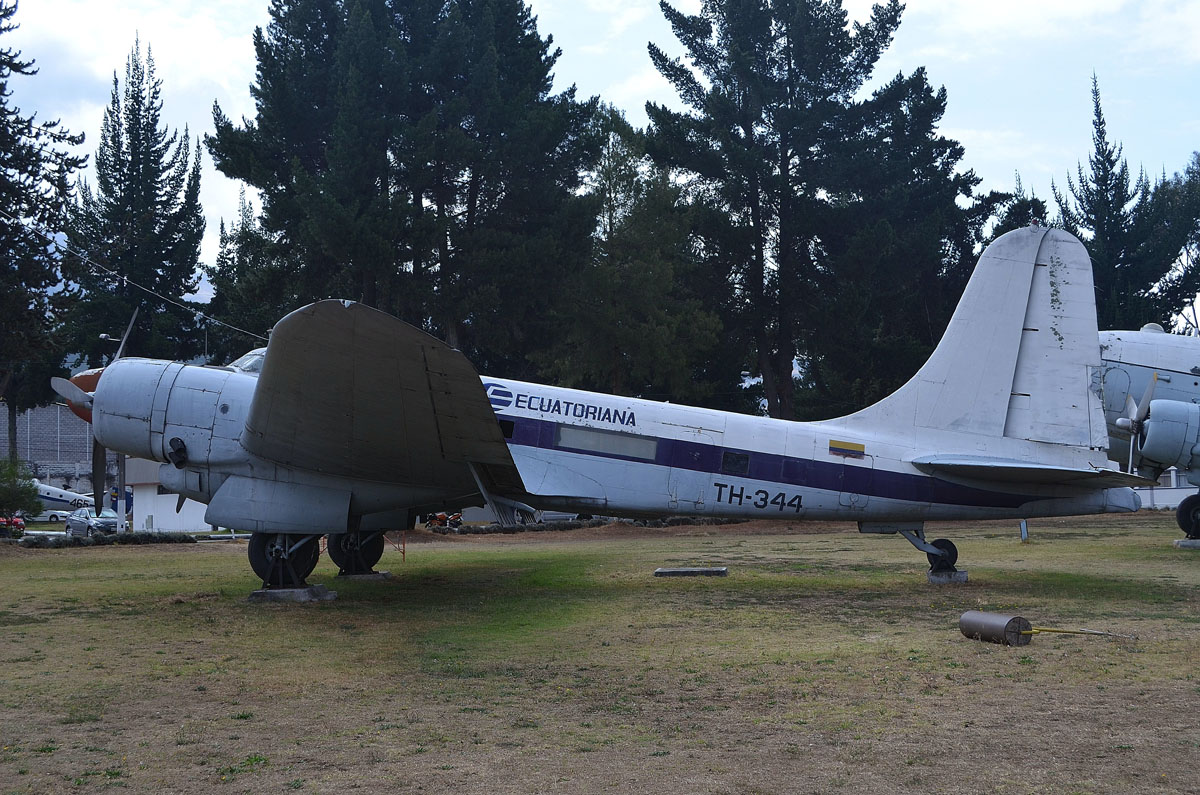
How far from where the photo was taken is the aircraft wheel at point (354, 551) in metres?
15.9

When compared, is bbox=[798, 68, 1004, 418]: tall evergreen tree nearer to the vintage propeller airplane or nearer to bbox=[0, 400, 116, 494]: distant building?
the vintage propeller airplane

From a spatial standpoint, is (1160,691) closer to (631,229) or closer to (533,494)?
(533,494)

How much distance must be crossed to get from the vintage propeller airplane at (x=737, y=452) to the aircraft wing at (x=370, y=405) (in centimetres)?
8

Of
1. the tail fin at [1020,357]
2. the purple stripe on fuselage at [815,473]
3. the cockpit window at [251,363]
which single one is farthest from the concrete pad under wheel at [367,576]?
the tail fin at [1020,357]

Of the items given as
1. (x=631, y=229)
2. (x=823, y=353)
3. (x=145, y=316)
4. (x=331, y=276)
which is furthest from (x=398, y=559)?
(x=145, y=316)

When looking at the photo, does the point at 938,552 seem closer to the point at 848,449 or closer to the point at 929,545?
the point at 929,545

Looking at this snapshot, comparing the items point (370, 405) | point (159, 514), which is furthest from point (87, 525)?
point (370, 405)

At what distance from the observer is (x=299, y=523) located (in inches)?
494

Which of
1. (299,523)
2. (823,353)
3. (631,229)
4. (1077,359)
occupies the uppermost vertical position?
(631,229)

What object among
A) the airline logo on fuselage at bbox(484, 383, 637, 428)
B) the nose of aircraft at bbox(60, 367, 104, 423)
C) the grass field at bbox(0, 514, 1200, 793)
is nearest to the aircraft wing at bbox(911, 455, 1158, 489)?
the grass field at bbox(0, 514, 1200, 793)

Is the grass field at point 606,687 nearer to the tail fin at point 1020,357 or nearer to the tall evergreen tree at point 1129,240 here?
the tail fin at point 1020,357

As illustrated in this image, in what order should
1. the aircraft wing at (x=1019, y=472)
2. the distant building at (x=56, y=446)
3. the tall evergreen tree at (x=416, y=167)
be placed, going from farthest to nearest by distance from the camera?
the distant building at (x=56, y=446), the tall evergreen tree at (x=416, y=167), the aircraft wing at (x=1019, y=472)

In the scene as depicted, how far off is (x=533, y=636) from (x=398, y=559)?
11.5 metres

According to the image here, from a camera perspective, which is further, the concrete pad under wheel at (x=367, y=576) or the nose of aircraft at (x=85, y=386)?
the concrete pad under wheel at (x=367, y=576)
